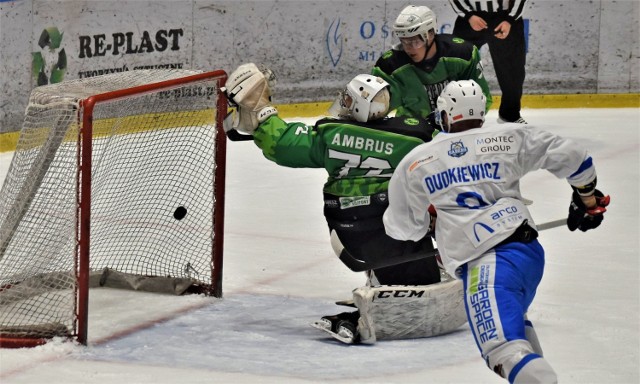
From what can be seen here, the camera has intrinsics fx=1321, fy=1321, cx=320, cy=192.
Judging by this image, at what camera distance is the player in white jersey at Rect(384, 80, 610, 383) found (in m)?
3.54

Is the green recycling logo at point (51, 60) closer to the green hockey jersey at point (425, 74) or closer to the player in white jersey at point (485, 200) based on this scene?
the green hockey jersey at point (425, 74)

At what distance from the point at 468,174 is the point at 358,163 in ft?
3.02

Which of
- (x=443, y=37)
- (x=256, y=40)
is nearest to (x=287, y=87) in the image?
(x=256, y=40)

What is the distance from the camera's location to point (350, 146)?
4.48 metres

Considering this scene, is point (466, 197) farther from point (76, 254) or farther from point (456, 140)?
point (76, 254)

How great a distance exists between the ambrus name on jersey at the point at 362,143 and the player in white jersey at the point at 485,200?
68 centimetres

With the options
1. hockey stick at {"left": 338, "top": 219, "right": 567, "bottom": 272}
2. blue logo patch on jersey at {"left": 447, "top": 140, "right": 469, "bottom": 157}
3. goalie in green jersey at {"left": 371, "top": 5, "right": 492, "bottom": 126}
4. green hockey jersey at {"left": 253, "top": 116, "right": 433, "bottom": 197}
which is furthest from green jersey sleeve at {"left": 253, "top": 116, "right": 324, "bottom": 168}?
goalie in green jersey at {"left": 371, "top": 5, "right": 492, "bottom": 126}

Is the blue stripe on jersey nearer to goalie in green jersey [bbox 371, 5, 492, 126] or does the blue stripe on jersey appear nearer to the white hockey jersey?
the white hockey jersey

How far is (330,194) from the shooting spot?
183 inches

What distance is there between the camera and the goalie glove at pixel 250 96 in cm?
459

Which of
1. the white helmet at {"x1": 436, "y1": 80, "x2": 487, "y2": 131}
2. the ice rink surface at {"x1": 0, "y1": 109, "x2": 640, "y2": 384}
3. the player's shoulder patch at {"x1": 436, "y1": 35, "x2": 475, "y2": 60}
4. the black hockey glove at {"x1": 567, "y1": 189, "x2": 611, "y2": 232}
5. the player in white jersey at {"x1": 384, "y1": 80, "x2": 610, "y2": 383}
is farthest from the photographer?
→ the player's shoulder patch at {"x1": 436, "y1": 35, "x2": 475, "y2": 60}

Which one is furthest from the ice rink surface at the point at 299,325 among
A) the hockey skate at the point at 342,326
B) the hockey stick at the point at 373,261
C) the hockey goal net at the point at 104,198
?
the hockey stick at the point at 373,261

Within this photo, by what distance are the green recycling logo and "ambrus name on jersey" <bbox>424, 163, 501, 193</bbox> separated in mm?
4673

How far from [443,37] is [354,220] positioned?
60.6 inches
